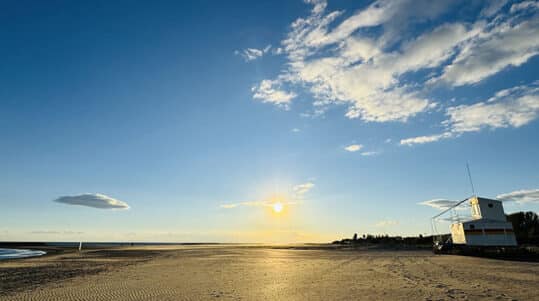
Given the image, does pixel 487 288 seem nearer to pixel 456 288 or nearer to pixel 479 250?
pixel 456 288

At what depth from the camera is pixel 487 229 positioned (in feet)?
128

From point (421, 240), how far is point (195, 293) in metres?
80.8

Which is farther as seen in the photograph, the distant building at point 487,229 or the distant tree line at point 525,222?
the distant tree line at point 525,222

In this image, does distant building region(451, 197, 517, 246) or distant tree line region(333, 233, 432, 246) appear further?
distant tree line region(333, 233, 432, 246)

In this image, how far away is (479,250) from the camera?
35.6 meters

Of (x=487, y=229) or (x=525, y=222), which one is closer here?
(x=487, y=229)

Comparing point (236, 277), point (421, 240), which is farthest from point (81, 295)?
point (421, 240)

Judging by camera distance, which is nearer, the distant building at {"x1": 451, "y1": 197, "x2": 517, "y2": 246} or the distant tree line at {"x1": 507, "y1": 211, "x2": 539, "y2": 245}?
the distant building at {"x1": 451, "y1": 197, "x2": 517, "y2": 246}

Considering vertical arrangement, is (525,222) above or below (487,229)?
above

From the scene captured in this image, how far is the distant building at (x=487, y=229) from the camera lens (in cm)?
3847

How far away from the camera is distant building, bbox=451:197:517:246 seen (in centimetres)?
3847

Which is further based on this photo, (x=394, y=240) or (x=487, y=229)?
(x=394, y=240)

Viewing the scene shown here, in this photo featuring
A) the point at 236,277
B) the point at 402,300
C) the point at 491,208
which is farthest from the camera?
the point at 491,208

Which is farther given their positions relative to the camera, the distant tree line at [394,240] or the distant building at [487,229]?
the distant tree line at [394,240]
